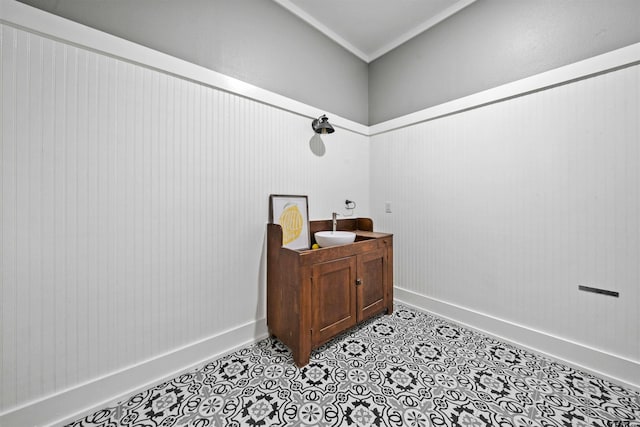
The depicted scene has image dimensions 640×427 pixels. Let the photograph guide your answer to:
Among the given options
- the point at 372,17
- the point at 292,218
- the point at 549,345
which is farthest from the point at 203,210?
the point at 549,345

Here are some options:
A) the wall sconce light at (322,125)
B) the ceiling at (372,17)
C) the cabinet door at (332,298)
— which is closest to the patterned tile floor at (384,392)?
the cabinet door at (332,298)

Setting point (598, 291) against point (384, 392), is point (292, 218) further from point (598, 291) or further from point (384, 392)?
point (598, 291)

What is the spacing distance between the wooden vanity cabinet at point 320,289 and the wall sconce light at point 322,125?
92 cm

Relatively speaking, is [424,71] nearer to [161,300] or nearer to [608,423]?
[608,423]

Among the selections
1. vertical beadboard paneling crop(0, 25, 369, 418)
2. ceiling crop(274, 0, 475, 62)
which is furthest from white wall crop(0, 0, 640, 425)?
ceiling crop(274, 0, 475, 62)

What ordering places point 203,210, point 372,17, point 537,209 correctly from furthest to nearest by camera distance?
point 372,17, point 537,209, point 203,210

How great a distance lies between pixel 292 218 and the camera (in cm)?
→ 218

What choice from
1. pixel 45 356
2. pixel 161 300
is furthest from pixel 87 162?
pixel 45 356

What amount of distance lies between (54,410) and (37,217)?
3.24 feet

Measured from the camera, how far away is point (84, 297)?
1.32m

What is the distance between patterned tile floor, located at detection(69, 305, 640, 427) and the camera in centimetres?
127

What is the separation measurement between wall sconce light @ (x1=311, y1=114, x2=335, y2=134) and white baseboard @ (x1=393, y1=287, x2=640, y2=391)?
195 centimetres

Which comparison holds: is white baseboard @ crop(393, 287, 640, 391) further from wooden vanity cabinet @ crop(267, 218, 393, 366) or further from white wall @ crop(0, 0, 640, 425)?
wooden vanity cabinet @ crop(267, 218, 393, 366)

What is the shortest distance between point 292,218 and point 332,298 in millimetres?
765
